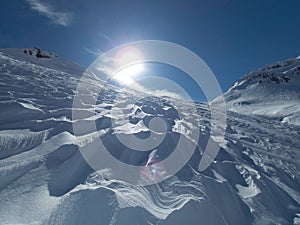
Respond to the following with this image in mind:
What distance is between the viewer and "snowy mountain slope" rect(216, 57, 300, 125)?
15.3m

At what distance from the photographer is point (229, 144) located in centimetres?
544

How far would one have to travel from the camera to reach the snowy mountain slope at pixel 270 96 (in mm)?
15311

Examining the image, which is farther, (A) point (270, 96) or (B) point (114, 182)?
(A) point (270, 96)

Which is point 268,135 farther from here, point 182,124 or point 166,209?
point 166,209

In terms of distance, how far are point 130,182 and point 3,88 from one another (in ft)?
15.5

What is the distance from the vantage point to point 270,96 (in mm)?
20344

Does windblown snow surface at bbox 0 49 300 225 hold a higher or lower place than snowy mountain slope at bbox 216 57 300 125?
lower

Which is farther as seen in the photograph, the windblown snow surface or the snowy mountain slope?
the snowy mountain slope

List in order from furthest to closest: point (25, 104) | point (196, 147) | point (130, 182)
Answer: point (25, 104) → point (196, 147) → point (130, 182)

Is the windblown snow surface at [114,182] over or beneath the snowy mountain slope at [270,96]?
beneath

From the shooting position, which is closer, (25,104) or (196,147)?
(196,147)

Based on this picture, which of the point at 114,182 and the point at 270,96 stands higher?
the point at 270,96

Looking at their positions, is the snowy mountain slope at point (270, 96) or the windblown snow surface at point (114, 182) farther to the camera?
the snowy mountain slope at point (270, 96)

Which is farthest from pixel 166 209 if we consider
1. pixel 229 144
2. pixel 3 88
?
pixel 3 88
